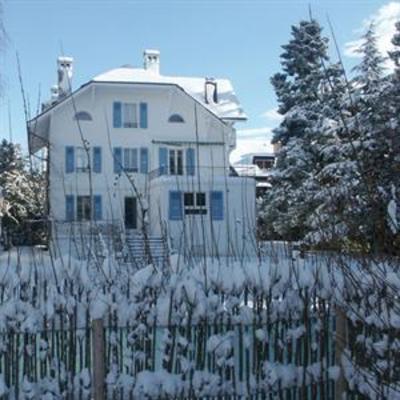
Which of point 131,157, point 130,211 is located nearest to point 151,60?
point 131,157

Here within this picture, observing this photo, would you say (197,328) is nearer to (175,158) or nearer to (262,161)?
(175,158)

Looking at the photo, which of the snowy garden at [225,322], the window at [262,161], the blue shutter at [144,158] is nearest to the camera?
the snowy garden at [225,322]

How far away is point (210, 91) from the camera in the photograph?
32250mm

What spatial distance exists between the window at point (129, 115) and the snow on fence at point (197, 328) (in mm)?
Result: 25725

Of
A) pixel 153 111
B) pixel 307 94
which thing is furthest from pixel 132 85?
pixel 307 94

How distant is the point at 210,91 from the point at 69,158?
8.83m

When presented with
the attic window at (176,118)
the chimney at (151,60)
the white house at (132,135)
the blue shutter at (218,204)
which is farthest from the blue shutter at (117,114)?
the blue shutter at (218,204)

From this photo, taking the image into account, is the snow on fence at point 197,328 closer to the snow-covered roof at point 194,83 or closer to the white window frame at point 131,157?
the white window frame at point 131,157

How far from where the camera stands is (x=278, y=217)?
77.6 feet

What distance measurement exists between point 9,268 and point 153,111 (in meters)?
26.1

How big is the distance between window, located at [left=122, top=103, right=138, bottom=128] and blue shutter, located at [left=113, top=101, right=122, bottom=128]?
0.72 feet

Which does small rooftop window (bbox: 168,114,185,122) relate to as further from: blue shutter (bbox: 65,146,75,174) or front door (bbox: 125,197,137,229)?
blue shutter (bbox: 65,146,75,174)

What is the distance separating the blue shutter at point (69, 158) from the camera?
2792 centimetres

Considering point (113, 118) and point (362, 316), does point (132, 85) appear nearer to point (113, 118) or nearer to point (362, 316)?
point (113, 118)
